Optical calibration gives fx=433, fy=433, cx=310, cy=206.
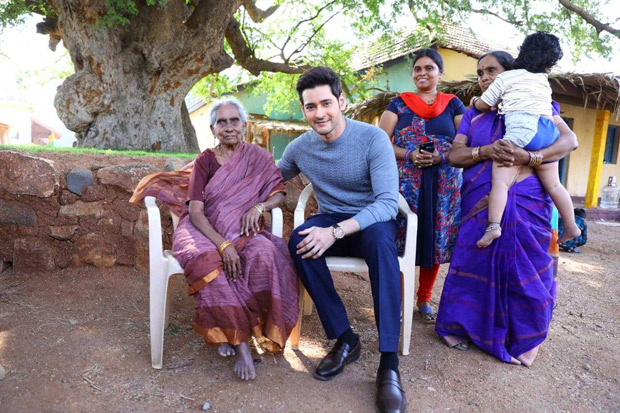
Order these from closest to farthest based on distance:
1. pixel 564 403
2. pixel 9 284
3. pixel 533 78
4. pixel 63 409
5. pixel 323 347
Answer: pixel 63 409, pixel 564 403, pixel 533 78, pixel 323 347, pixel 9 284

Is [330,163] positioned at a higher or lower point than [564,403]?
higher

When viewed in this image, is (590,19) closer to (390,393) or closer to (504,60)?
(504,60)

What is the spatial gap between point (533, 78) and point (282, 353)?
2.06 meters

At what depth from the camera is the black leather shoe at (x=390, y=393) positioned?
1.86m

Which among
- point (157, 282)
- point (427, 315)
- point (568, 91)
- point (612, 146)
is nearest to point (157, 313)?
point (157, 282)

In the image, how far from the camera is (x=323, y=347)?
8.34ft

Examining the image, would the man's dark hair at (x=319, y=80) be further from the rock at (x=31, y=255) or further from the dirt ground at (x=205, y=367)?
the rock at (x=31, y=255)

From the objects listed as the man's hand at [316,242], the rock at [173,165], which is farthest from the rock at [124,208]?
the man's hand at [316,242]

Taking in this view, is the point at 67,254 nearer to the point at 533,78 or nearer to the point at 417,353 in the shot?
the point at 417,353

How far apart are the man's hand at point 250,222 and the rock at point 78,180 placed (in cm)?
157

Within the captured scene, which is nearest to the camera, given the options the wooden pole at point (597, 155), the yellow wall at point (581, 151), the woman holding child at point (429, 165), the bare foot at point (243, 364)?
the bare foot at point (243, 364)

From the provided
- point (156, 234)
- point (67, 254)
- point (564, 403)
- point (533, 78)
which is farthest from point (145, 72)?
point (564, 403)

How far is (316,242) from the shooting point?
7.05 ft

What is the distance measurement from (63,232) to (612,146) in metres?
14.0
